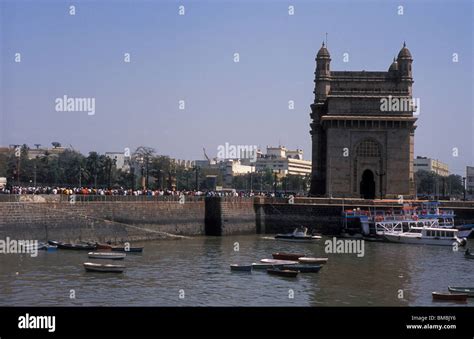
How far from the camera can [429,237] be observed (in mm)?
66188

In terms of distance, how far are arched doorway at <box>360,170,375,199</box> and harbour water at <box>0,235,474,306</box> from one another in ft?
102

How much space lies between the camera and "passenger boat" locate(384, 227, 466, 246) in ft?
214

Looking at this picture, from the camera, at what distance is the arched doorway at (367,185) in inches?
3448

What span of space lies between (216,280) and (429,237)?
31.9 metres

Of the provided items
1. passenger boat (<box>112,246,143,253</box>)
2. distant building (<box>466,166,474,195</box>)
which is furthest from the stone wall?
distant building (<box>466,166,474,195</box>)

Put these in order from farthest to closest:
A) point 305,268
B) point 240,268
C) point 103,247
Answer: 1. point 103,247
2. point 305,268
3. point 240,268

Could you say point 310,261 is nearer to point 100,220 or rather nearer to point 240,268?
point 240,268

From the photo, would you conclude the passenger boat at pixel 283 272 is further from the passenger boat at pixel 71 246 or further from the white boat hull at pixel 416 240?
the white boat hull at pixel 416 240

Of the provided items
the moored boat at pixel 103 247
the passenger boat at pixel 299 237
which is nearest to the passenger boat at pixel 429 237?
the passenger boat at pixel 299 237

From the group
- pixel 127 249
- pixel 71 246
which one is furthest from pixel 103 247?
pixel 71 246

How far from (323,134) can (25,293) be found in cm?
6332

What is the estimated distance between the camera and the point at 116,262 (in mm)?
46062
